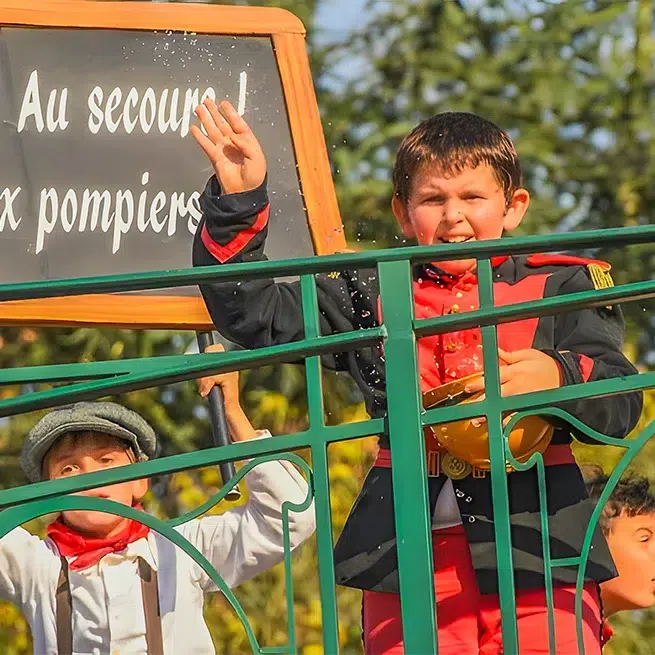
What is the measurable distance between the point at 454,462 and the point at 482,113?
3.11 metres

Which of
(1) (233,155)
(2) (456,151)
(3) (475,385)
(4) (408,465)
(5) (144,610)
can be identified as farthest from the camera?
(5) (144,610)

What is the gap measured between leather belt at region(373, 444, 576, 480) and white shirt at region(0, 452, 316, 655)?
0.37m

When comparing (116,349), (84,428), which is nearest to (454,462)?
(84,428)

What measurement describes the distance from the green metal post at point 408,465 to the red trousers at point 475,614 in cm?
34

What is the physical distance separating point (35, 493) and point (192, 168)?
135 centimetres

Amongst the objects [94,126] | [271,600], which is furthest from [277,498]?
[271,600]

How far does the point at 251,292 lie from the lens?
3.16 m

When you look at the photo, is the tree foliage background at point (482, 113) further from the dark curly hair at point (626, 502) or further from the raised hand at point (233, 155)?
the raised hand at point (233, 155)

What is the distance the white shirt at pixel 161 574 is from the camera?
11.1ft

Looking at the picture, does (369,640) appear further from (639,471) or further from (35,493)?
(639,471)

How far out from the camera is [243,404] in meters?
5.75

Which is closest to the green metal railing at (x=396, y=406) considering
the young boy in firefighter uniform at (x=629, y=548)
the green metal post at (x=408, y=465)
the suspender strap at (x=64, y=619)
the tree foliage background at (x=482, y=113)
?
the green metal post at (x=408, y=465)

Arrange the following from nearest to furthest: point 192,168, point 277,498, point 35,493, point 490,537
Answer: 1. point 35,493
2. point 490,537
3. point 277,498
4. point 192,168

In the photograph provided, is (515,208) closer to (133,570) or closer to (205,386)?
(205,386)
